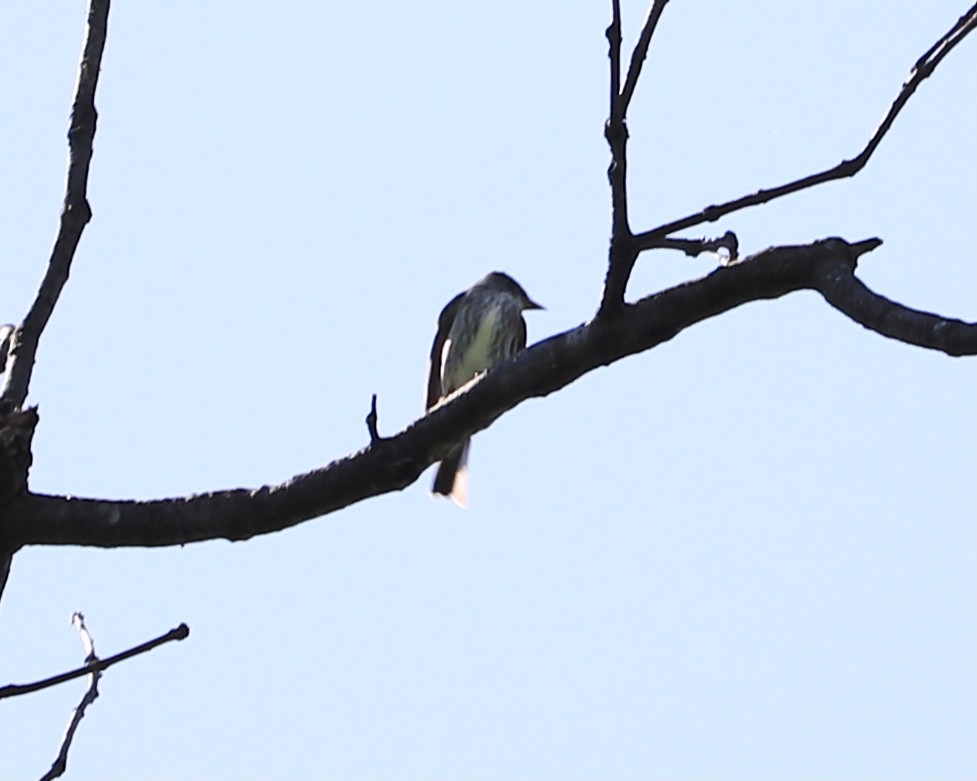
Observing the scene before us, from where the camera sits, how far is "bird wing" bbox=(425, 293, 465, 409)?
813 cm

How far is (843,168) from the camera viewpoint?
116 inches

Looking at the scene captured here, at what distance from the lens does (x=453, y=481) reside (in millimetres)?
7273

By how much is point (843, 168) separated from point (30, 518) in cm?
164

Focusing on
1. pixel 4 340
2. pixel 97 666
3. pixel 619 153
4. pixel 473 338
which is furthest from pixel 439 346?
pixel 97 666

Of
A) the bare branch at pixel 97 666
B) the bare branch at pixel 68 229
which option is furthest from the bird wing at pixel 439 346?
the bare branch at pixel 97 666

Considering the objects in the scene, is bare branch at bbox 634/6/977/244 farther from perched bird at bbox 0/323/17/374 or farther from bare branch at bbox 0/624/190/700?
perched bird at bbox 0/323/17/374

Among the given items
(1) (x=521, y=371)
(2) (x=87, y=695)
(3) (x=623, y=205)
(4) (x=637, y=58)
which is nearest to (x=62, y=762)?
(2) (x=87, y=695)

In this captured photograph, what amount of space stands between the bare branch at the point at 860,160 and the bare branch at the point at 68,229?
4.09 ft

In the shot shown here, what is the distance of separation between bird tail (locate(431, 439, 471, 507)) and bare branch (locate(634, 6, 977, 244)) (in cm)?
428

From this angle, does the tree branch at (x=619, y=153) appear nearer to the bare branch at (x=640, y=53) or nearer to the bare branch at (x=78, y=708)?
the bare branch at (x=640, y=53)

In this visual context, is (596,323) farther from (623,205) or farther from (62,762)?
(62,762)

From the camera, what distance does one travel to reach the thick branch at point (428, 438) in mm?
2984

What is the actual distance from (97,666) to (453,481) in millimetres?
4893

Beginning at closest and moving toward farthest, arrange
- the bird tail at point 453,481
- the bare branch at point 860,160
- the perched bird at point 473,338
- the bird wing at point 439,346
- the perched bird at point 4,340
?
1. the bare branch at point 860,160
2. the perched bird at point 4,340
3. the bird tail at point 453,481
4. the perched bird at point 473,338
5. the bird wing at point 439,346
